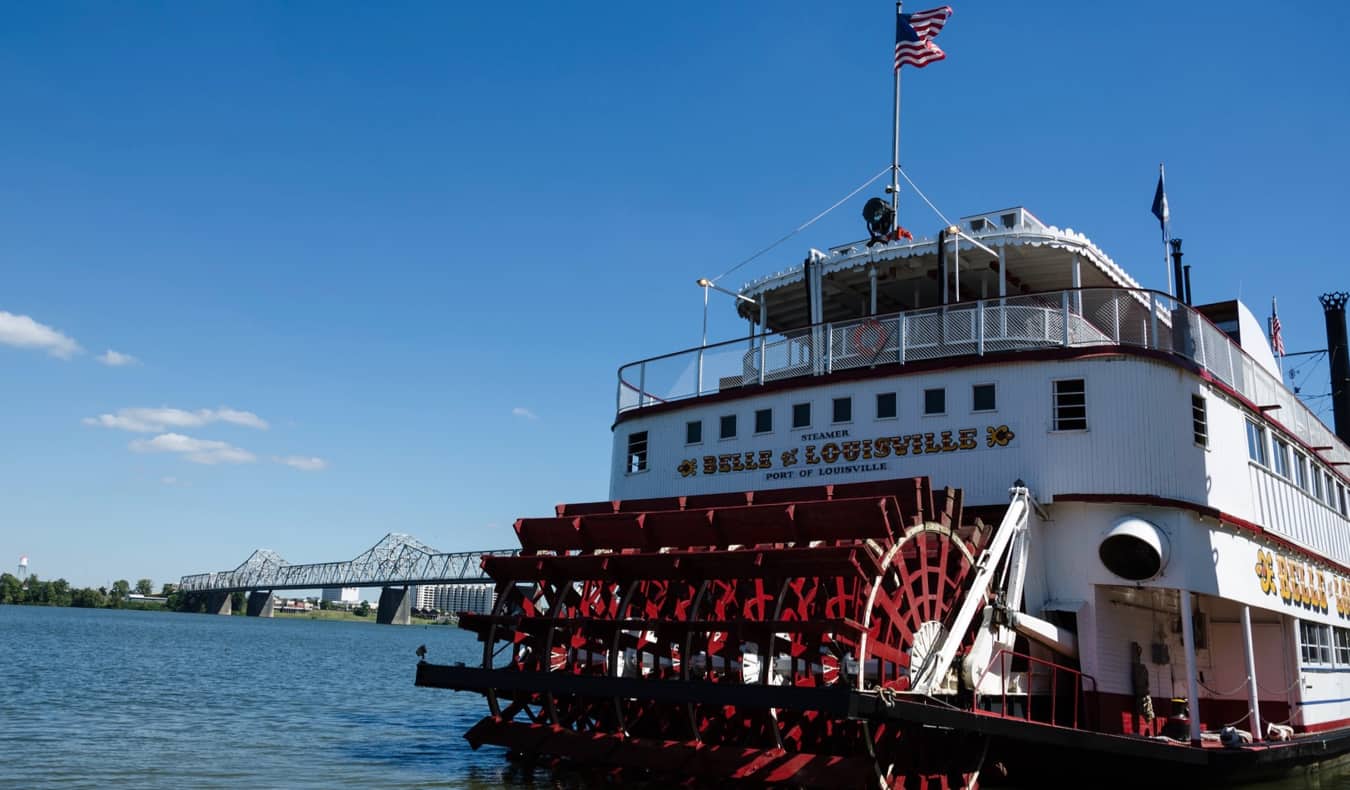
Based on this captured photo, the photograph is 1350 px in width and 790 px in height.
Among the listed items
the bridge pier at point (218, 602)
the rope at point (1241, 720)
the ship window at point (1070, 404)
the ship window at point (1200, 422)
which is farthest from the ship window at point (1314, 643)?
the bridge pier at point (218, 602)

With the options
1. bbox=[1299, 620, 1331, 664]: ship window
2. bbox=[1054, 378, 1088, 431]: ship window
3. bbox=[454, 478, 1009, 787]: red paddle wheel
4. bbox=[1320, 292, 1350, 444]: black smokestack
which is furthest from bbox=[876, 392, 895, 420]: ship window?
bbox=[1320, 292, 1350, 444]: black smokestack

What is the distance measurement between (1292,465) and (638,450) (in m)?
7.68

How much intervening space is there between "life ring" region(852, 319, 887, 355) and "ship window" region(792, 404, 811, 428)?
0.86 meters

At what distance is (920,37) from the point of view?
14852 mm

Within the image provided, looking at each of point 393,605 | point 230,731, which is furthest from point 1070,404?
point 393,605

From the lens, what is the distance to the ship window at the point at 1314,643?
12523 mm

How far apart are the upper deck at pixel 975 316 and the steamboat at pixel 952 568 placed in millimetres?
47

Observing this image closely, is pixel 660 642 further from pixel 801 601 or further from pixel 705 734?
pixel 801 601

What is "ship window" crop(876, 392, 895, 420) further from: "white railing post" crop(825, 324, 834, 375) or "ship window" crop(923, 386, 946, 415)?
"white railing post" crop(825, 324, 834, 375)

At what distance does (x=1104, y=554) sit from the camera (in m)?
10.1

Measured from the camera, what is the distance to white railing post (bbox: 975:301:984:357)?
11.0m

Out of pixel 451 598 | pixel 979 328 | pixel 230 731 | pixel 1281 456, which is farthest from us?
pixel 451 598

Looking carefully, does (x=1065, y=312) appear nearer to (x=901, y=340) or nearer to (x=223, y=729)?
(x=901, y=340)

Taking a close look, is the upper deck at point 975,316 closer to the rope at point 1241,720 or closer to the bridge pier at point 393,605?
the rope at point 1241,720
